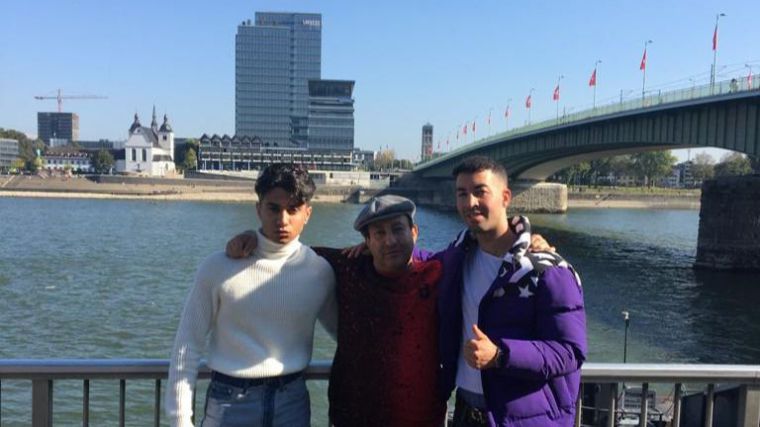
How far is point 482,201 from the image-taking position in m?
2.99

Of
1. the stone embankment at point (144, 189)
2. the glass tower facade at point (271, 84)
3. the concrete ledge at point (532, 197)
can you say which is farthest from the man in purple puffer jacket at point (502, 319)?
the glass tower facade at point (271, 84)

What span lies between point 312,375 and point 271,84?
17406cm

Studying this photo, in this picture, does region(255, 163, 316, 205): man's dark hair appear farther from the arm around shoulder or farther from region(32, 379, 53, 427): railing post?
region(32, 379, 53, 427): railing post

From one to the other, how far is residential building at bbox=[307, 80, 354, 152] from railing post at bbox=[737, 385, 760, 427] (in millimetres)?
154526

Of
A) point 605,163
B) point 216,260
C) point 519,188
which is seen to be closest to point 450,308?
point 216,260

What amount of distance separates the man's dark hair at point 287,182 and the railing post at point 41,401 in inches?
61.6

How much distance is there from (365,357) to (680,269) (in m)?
35.2

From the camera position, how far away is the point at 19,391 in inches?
479

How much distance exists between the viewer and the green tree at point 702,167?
13550 centimetres

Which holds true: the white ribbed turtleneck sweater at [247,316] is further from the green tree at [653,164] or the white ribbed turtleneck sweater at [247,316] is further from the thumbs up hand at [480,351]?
the green tree at [653,164]

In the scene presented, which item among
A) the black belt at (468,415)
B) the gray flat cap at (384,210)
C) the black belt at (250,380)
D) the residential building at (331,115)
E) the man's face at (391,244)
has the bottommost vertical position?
the black belt at (468,415)

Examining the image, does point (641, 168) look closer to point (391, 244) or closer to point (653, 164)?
point (653, 164)

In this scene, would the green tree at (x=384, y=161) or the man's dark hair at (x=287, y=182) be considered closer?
the man's dark hair at (x=287, y=182)

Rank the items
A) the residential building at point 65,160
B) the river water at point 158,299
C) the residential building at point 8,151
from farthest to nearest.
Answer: the residential building at point 65,160 → the residential building at point 8,151 → the river water at point 158,299
